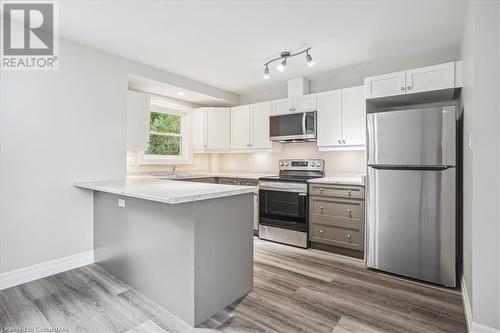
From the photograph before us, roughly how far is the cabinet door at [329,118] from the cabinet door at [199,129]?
206cm

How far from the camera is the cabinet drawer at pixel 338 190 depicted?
10.1 feet

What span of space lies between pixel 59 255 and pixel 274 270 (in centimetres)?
227

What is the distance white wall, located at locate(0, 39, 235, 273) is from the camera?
7.89 feet

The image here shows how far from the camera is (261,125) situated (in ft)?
14.4

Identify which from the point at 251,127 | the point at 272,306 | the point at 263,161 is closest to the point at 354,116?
the point at 251,127

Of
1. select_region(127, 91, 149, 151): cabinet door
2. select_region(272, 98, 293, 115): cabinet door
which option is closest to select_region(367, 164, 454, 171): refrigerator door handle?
select_region(272, 98, 293, 115): cabinet door

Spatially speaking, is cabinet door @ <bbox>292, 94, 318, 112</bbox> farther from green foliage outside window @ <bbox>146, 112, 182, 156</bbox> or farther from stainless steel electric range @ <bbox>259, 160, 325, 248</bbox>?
green foliage outside window @ <bbox>146, 112, 182, 156</bbox>

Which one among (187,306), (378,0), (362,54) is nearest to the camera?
(187,306)

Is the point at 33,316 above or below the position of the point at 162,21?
below

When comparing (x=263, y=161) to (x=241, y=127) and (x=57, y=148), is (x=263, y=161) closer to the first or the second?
(x=241, y=127)

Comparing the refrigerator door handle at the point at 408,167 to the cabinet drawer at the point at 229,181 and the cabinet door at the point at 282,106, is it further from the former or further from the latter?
the cabinet drawer at the point at 229,181

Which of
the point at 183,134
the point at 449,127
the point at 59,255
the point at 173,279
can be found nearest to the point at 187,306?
the point at 173,279

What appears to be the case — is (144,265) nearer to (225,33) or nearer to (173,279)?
(173,279)

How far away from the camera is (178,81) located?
3924mm
